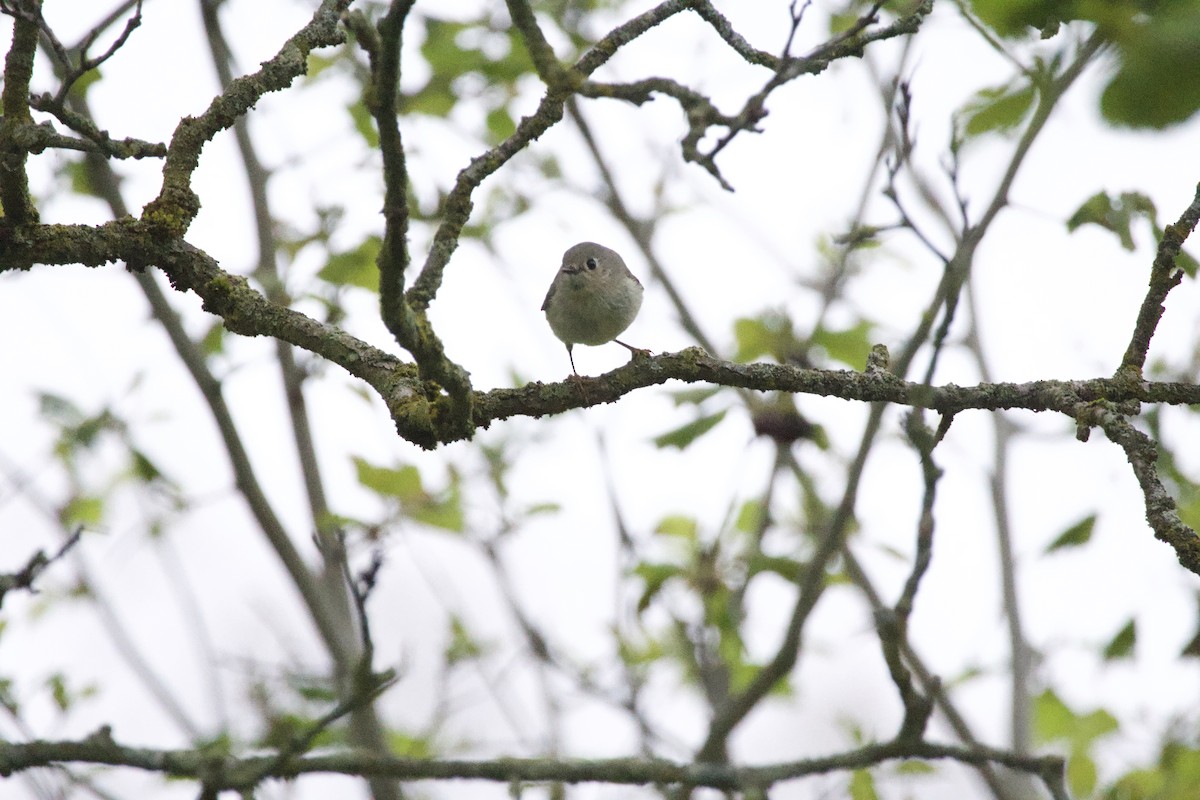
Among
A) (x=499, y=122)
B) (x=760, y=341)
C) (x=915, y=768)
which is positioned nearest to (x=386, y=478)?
(x=760, y=341)

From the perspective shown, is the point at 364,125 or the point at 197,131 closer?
the point at 197,131

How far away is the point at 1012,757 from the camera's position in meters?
3.35

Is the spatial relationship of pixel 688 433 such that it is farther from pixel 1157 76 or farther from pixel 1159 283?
pixel 1157 76

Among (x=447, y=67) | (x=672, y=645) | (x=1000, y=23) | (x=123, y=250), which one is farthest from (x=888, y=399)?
(x=672, y=645)

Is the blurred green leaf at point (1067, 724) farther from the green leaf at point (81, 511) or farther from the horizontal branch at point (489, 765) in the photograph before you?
the green leaf at point (81, 511)

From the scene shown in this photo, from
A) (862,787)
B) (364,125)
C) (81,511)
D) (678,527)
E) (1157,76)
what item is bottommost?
(1157,76)

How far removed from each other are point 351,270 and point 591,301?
1093 mm

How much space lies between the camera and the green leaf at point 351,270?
168 inches

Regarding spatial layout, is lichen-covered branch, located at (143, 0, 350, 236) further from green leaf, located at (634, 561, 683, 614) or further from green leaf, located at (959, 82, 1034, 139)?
green leaf, located at (634, 561, 683, 614)

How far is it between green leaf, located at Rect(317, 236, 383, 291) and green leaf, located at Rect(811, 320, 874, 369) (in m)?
1.80

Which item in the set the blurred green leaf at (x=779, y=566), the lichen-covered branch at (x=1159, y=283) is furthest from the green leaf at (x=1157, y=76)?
the blurred green leaf at (x=779, y=566)

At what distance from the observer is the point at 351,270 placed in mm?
4262

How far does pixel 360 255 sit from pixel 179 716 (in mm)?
2289

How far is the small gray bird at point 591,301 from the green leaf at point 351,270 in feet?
3.19
